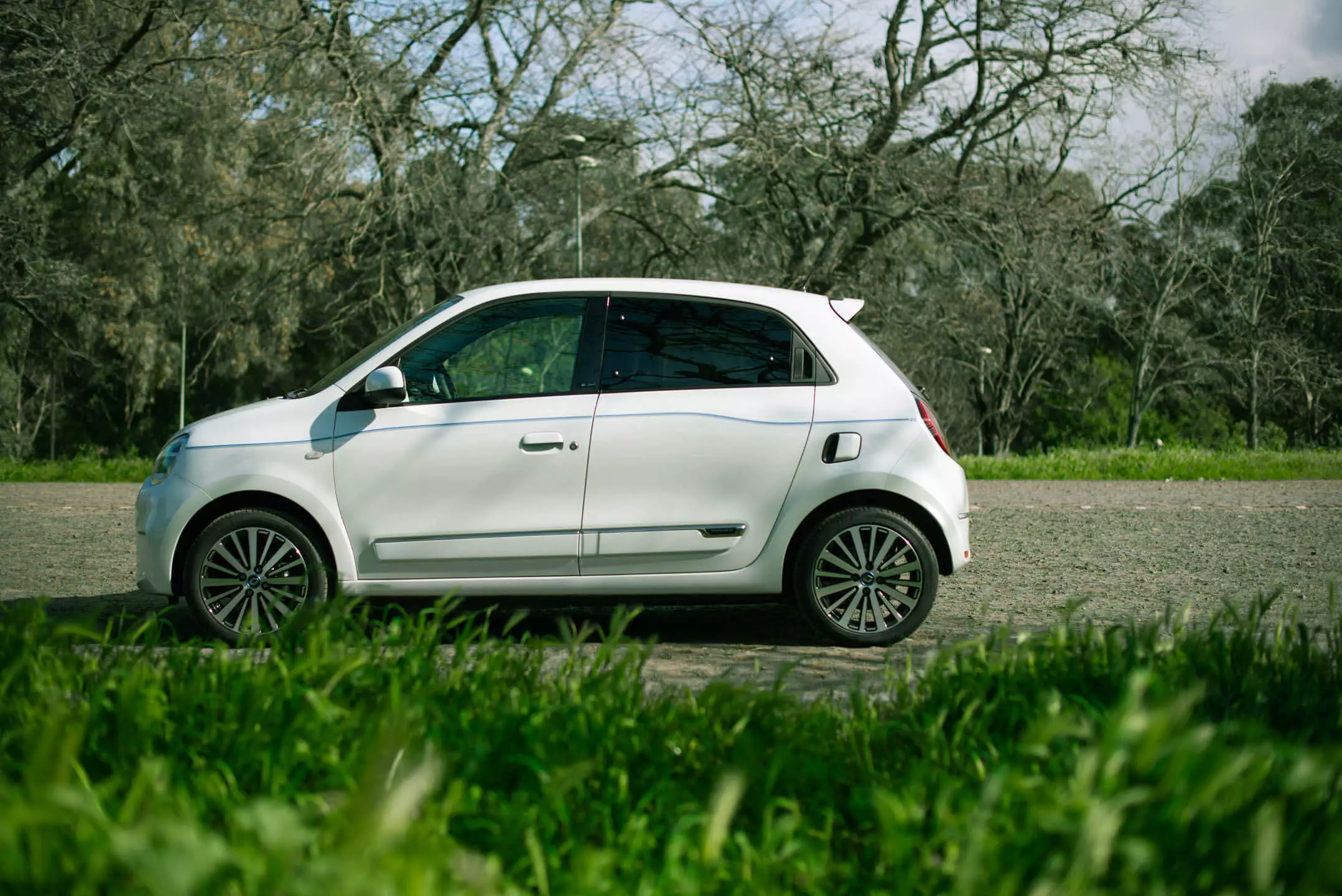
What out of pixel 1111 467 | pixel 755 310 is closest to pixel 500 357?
pixel 755 310

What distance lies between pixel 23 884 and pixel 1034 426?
55860 mm

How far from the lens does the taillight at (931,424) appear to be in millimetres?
6066

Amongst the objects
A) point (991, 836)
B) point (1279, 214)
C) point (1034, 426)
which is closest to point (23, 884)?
point (991, 836)

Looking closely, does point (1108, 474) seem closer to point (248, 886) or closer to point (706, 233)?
point (706, 233)

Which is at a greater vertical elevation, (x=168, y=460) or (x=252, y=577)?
(x=168, y=460)

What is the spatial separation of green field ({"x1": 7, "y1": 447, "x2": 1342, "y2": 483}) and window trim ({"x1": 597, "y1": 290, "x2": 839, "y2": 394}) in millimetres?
13235

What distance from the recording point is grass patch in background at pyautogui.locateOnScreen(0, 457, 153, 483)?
716 inches

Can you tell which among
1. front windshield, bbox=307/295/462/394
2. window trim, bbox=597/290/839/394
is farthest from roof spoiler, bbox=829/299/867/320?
front windshield, bbox=307/295/462/394

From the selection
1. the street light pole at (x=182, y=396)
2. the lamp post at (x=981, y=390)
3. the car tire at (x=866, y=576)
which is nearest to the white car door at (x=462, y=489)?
the car tire at (x=866, y=576)

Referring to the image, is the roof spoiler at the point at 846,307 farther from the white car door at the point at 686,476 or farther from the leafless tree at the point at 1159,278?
the leafless tree at the point at 1159,278

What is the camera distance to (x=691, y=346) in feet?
20.0

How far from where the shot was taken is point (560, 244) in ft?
72.9

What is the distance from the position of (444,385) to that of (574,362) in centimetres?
68

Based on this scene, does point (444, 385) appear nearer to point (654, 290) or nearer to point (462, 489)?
point (462, 489)
